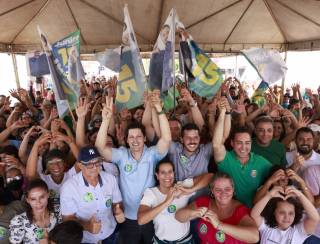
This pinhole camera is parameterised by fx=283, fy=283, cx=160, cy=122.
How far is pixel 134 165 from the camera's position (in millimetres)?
3160

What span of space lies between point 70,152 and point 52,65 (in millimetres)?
1361

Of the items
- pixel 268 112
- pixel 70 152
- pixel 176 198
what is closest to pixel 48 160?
pixel 70 152

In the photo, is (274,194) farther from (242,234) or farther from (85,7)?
(85,7)

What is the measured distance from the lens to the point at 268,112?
5.23 metres

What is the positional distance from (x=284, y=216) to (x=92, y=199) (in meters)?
1.82

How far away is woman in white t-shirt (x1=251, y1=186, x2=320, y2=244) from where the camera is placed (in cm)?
250

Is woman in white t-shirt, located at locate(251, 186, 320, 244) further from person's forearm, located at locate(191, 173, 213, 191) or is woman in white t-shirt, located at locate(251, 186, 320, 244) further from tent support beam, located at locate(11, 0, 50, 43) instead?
tent support beam, located at locate(11, 0, 50, 43)

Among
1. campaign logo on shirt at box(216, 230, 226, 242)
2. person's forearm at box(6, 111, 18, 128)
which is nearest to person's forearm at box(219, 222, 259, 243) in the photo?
campaign logo on shirt at box(216, 230, 226, 242)

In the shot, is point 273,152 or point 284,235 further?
point 273,152

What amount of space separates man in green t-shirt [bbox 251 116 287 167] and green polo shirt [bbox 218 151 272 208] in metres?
0.66

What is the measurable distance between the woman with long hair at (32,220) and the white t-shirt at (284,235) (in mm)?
2032

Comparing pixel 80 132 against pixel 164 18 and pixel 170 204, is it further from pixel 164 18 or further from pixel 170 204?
pixel 164 18

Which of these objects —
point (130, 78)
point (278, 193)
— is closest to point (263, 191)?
point (278, 193)

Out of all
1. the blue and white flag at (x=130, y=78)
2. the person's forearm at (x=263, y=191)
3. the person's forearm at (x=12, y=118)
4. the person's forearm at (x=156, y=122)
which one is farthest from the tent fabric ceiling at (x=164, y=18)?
the person's forearm at (x=263, y=191)
